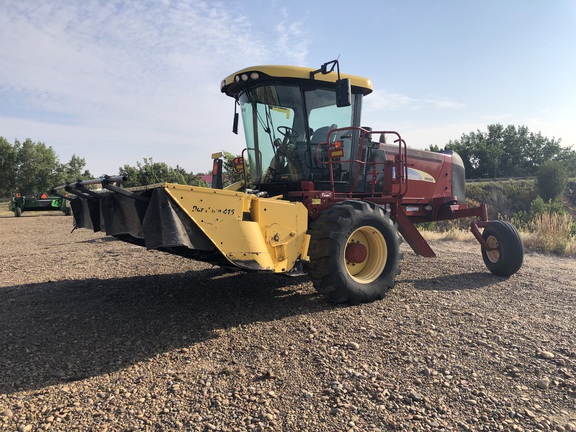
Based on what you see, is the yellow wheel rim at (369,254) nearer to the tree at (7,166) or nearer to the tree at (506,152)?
the tree at (7,166)

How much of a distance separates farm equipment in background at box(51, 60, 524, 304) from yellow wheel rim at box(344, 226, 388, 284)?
0.01m

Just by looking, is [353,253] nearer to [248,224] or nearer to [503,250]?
[248,224]

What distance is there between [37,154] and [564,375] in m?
49.0

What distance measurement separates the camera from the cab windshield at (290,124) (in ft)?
16.8

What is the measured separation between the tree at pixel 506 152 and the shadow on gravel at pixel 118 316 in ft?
190

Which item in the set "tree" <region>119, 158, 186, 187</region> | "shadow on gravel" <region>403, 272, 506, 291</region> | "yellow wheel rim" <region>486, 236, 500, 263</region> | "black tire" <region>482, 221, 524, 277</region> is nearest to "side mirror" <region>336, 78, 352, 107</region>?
"shadow on gravel" <region>403, 272, 506, 291</region>

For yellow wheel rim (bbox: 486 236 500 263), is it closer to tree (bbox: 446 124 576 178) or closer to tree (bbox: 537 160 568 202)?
tree (bbox: 537 160 568 202)

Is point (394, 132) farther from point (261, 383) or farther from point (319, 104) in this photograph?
point (261, 383)

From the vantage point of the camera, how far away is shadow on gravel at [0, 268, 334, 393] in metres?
2.98

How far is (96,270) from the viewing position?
6.25 metres

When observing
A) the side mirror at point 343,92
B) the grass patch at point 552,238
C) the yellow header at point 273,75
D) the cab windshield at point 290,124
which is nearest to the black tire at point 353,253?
the cab windshield at point 290,124

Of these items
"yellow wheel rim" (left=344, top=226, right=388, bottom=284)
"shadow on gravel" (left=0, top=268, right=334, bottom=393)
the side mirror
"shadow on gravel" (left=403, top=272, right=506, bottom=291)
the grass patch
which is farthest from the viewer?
the grass patch

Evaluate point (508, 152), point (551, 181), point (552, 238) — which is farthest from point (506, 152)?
point (552, 238)

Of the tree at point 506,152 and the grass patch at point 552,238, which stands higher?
the tree at point 506,152
